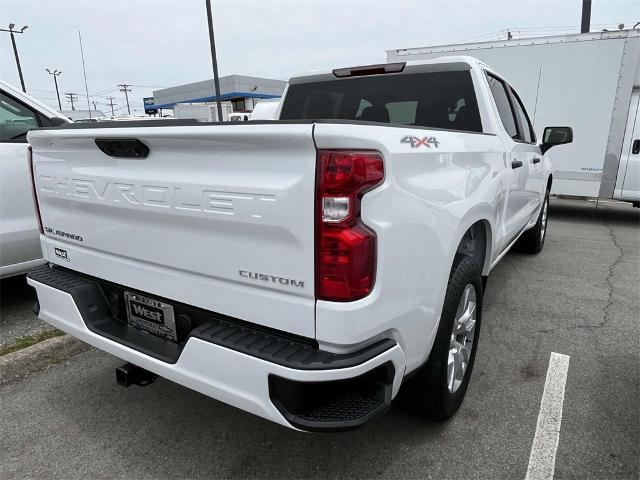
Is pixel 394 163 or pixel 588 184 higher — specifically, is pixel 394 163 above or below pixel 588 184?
above

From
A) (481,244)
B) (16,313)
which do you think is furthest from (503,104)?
(16,313)

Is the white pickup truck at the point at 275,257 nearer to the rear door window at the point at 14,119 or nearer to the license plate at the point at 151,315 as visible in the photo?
the license plate at the point at 151,315

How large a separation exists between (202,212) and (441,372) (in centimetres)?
130

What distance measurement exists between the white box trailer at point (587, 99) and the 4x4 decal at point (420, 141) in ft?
23.8

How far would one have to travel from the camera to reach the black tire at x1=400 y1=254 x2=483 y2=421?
209 cm

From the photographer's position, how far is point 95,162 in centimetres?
209

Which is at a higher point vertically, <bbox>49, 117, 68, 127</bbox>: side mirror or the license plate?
<bbox>49, 117, 68, 127</bbox>: side mirror

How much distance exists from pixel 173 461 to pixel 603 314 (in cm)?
354

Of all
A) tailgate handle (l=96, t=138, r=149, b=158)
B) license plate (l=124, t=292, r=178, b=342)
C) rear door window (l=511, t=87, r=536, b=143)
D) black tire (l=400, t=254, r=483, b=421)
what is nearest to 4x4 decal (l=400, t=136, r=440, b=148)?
black tire (l=400, t=254, r=483, b=421)

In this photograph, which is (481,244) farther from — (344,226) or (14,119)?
(14,119)

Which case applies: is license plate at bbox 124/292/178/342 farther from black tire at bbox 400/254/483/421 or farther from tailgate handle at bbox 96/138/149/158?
black tire at bbox 400/254/483/421

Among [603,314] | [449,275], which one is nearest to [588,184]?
[603,314]

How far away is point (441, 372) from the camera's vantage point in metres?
2.13

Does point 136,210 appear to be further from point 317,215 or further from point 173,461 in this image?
point 173,461
